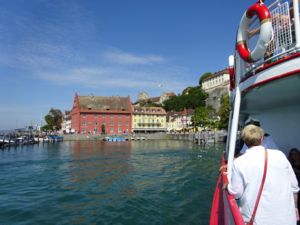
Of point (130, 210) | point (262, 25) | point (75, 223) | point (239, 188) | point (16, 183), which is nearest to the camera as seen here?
point (239, 188)

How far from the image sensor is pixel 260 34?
541 centimetres

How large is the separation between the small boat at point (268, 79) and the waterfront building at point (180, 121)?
112226 mm

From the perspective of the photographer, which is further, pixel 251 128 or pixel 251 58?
pixel 251 58

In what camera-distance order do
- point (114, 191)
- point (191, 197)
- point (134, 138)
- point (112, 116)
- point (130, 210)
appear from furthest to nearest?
point (112, 116) < point (134, 138) < point (114, 191) < point (191, 197) < point (130, 210)

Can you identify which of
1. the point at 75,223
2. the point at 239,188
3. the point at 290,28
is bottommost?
the point at 75,223

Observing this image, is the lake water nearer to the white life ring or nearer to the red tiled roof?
the white life ring

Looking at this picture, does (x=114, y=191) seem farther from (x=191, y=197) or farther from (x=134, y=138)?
(x=134, y=138)

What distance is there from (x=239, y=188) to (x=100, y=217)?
28.7ft

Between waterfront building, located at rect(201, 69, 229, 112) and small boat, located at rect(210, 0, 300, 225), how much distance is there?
116 m

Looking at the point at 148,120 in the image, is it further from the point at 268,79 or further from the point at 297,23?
the point at 297,23

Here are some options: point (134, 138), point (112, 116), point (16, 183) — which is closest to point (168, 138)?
point (134, 138)

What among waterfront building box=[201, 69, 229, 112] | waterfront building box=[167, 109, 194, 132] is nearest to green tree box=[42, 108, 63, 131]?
waterfront building box=[167, 109, 194, 132]

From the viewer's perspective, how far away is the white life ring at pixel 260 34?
17.6 feet

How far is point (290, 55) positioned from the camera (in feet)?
17.8
